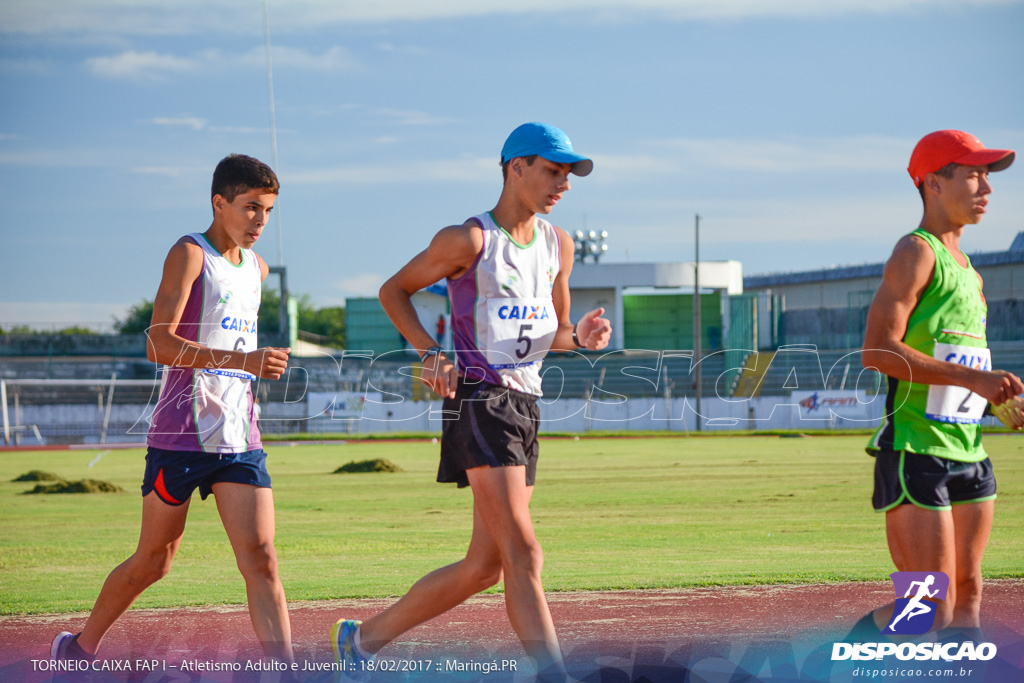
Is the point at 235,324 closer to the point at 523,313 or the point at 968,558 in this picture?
the point at 523,313

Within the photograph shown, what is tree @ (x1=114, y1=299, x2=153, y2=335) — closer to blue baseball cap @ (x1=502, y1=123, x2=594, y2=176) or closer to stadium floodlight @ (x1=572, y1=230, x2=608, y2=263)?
stadium floodlight @ (x1=572, y1=230, x2=608, y2=263)

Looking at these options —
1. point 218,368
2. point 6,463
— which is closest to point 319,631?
point 218,368

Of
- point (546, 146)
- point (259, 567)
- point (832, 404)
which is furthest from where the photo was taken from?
point (832, 404)

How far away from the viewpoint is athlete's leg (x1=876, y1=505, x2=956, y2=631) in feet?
14.3

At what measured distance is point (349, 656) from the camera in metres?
5.13

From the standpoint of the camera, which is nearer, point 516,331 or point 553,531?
point 516,331

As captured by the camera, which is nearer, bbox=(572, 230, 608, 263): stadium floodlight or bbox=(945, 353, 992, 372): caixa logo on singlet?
bbox=(945, 353, 992, 372): caixa logo on singlet

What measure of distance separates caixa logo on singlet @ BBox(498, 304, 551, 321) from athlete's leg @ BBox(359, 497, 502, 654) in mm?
816

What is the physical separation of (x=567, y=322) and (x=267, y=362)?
59.0 inches

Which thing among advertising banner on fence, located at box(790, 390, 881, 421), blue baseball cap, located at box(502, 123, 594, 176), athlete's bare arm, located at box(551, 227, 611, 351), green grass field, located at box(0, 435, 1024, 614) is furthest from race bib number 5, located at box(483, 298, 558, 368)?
advertising banner on fence, located at box(790, 390, 881, 421)

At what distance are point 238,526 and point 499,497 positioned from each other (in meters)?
1.16

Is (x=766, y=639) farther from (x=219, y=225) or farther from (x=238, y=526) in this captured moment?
(x=219, y=225)

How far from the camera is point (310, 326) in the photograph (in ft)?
436

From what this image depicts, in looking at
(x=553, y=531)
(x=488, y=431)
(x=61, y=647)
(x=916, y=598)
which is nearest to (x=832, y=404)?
(x=553, y=531)
